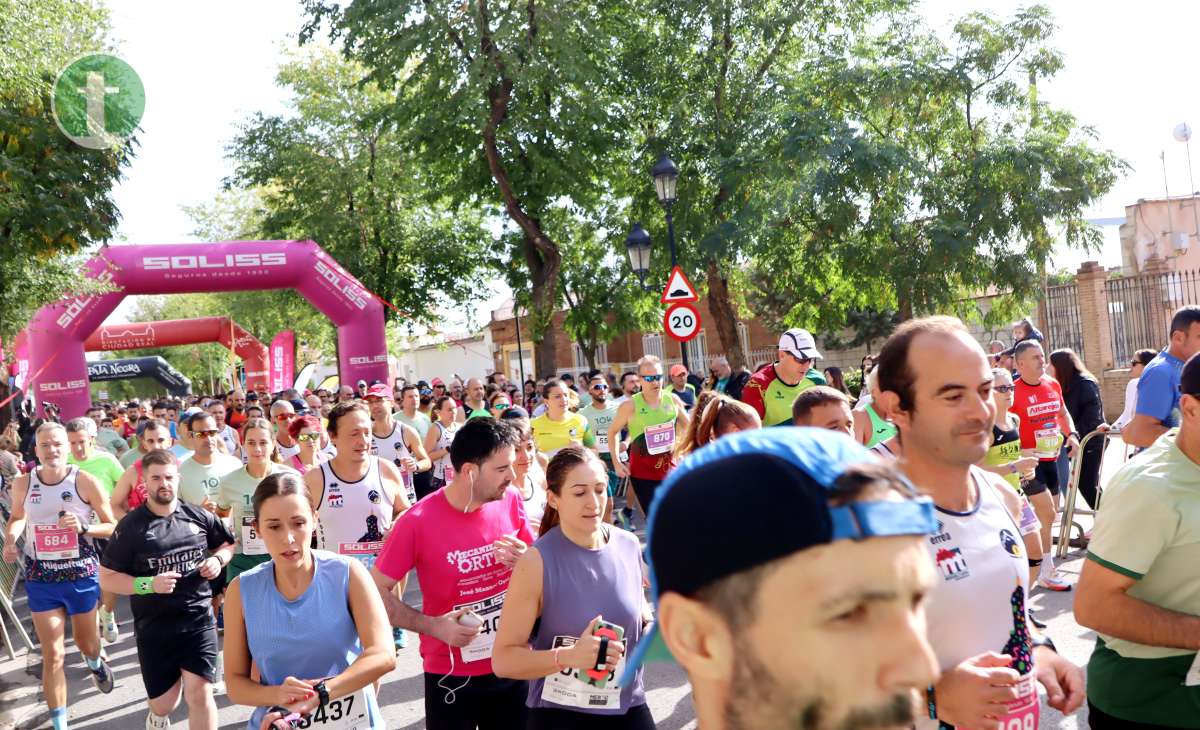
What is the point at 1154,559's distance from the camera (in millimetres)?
2859

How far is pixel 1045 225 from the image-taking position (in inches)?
779

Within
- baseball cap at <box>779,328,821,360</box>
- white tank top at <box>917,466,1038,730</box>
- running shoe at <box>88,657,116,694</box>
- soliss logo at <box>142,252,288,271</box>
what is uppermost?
soliss logo at <box>142,252,288,271</box>

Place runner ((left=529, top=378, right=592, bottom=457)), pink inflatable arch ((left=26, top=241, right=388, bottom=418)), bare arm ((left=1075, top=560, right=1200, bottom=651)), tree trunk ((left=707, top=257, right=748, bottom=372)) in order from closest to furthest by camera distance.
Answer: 1. bare arm ((left=1075, top=560, right=1200, bottom=651))
2. runner ((left=529, top=378, right=592, bottom=457))
3. pink inflatable arch ((left=26, top=241, right=388, bottom=418))
4. tree trunk ((left=707, top=257, right=748, bottom=372))

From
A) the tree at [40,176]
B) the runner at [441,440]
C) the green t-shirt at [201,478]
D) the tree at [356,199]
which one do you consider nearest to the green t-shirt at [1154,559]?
the green t-shirt at [201,478]

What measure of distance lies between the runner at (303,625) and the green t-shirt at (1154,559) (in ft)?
7.92

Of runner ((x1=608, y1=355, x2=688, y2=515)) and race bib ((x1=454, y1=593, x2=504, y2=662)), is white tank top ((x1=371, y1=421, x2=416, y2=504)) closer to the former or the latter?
runner ((x1=608, y1=355, x2=688, y2=515))

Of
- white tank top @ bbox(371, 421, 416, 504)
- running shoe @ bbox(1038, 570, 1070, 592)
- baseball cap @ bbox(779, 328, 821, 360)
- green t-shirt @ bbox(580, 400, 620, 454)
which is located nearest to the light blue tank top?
baseball cap @ bbox(779, 328, 821, 360)

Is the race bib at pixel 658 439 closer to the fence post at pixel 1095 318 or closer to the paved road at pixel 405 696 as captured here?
the paved road at pixel 405 696

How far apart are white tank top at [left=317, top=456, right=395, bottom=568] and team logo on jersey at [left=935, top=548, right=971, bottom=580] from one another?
4.53 meters

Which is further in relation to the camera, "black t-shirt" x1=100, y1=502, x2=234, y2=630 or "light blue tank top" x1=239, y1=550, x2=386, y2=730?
"black t-shirt" x1=100, y1=502, x2=234, y2=630

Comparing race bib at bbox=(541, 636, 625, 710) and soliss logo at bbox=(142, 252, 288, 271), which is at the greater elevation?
soliss logo at bbox=(142, 252, 288, 271)

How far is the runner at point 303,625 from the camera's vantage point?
3781 mm

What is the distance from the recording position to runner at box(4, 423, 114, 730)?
7.22 meters

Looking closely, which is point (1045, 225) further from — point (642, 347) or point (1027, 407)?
point (642, 347)
